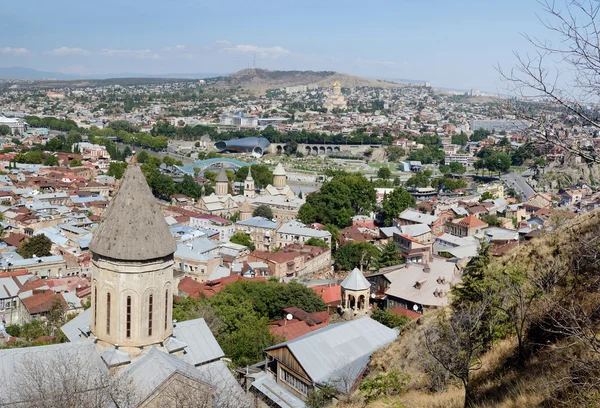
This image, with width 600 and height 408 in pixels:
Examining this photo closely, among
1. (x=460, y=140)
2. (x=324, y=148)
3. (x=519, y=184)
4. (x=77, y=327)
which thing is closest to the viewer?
(x=77, y=327)


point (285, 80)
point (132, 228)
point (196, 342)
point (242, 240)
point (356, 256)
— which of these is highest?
point (285, 80)

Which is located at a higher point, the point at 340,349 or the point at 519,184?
the point at 340,349

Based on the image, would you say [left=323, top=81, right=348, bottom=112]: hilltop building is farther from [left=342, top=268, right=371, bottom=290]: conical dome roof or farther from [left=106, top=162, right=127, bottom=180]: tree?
[left=342, top=268, right=371, bottom=290]: conical dome roof

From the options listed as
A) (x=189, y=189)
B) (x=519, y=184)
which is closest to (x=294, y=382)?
(x=189, y=189)

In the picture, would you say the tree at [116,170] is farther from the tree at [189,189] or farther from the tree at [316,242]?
the tree at [316,242]

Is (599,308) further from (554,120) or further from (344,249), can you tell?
(344,249)

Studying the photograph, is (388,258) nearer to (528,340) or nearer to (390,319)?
(390,319)

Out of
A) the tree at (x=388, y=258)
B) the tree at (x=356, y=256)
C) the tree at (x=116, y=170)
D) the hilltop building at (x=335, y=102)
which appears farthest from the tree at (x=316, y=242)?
the hilltop building at (x=335, y=102)
